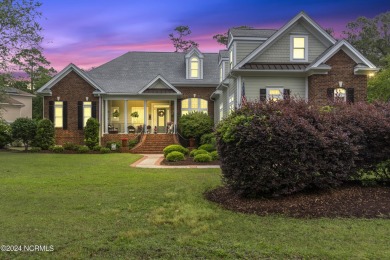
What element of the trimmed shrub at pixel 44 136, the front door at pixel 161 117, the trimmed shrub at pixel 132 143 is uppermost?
the front door at pixel 161 117

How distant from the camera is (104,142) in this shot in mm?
23859

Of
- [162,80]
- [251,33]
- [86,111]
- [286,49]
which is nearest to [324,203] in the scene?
[286,49]

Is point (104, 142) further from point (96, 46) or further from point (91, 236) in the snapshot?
point (91, 236)

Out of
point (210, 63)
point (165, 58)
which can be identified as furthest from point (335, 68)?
point (165, 58)

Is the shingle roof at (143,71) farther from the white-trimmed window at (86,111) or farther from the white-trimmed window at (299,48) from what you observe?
the white-trimmed window at (299,48)

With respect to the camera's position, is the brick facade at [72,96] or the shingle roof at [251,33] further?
the brick facade at [72,96]

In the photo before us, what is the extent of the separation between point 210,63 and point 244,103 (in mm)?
22508

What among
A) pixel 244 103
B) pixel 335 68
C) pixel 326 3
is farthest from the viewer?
pixel 335 68

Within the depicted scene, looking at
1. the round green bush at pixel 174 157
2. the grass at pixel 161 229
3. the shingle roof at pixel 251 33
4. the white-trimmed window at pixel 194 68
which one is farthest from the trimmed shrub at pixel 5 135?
the grass at pixel 161 229

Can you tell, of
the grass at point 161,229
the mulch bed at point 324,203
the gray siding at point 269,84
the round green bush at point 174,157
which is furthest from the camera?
the gray siding at point 269,84

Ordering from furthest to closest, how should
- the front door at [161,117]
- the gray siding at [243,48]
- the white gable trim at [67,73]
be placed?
the front door at [161,117] → the white gable trim at [67,73] → the gray siding at [243,48]

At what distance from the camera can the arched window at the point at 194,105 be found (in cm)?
2698

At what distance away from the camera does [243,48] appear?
18125mm

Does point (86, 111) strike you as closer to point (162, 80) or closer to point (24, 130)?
point (24, 130)
